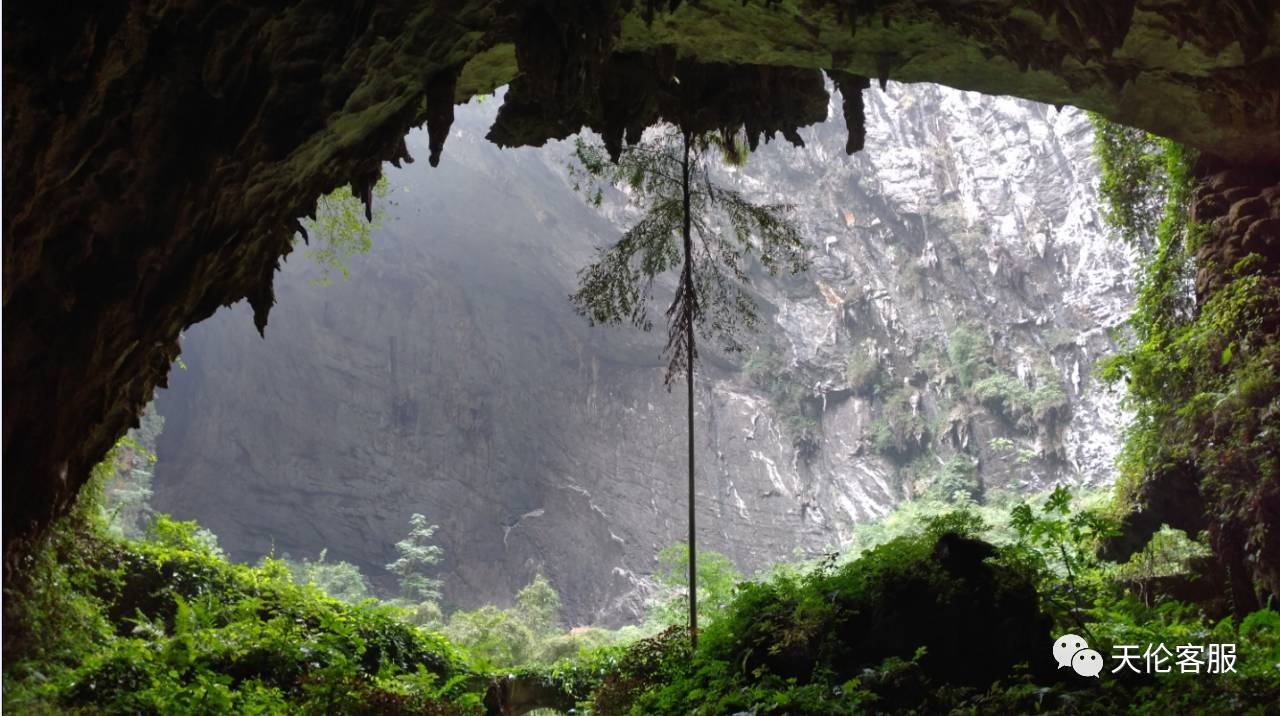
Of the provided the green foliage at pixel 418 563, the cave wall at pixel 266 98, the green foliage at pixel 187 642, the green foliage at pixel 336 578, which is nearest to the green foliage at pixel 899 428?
the green foliage at pixel 418 563

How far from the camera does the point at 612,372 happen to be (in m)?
39.0

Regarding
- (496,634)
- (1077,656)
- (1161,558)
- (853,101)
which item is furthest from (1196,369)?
(496,634)

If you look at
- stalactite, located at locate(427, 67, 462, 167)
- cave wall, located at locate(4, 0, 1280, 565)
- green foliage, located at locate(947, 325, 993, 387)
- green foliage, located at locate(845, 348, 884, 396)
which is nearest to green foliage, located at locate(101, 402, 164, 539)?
cave wall, located at locate(4, 0, 1280, 565)

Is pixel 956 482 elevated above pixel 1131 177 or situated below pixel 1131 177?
above

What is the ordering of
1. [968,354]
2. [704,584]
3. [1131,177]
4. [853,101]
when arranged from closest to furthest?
[853,101] → [1131,177] → [704,584] → [968,354]

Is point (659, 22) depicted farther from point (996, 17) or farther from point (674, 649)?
point (674, 649)

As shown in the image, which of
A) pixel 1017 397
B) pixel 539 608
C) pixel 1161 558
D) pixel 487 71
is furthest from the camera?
pixel 1017 397

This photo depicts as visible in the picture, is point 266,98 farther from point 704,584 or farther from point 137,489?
point 137,489

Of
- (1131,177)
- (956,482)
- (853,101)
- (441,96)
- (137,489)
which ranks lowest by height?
(441,96)

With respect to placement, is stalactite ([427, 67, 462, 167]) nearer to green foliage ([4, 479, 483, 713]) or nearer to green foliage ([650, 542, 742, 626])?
green foliage ([4, 479, 483, 713])

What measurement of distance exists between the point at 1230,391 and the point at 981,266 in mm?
29565

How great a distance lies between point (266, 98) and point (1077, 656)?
616 cm

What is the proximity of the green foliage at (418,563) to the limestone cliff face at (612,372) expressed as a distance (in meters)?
1.21

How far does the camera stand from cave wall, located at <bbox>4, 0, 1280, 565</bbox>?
14.4ft
